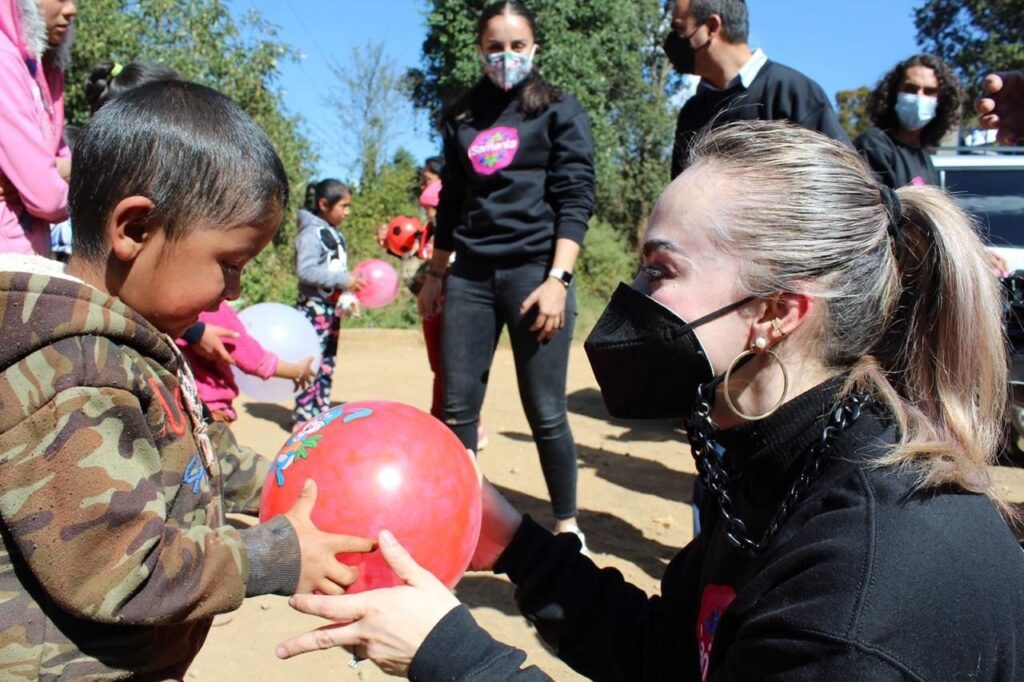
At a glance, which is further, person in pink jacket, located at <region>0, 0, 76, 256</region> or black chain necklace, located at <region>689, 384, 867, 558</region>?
person in pink jacket, located at <region>0, 0, 76, 256</region>

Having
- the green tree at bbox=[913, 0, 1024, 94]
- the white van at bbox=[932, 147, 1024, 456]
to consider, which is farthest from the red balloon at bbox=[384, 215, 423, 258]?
the green tree at bbox=[913, 0, 1024, 94]

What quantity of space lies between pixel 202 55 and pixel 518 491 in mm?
9665

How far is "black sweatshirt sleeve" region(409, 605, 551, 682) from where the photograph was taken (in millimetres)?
1743

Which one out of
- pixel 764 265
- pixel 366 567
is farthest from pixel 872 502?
pixel 366 567

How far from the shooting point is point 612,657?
2.16m

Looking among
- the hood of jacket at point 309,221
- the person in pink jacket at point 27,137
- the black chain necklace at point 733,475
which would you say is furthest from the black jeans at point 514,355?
the hood of jacket at point 309,221

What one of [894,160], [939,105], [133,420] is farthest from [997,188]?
[133,420]

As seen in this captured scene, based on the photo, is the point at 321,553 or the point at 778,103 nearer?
the point at 321,553

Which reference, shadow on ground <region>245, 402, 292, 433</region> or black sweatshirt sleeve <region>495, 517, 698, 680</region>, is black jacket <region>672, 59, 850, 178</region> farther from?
shadow on ground <region>245, 402, 292, 433</region>

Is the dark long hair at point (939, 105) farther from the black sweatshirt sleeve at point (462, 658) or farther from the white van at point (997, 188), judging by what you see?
the black sweatshirt sleeve at point (462, 658)

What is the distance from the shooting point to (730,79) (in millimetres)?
3883

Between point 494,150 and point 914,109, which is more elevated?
point 914,109

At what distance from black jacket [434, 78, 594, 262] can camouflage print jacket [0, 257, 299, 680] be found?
2.47 m

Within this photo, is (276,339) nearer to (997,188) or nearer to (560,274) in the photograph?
(560,274)
